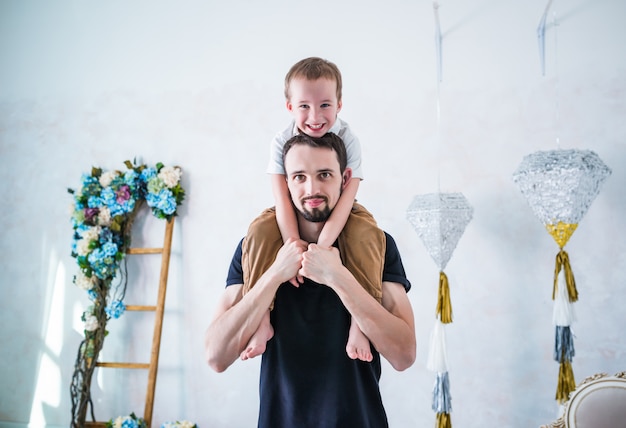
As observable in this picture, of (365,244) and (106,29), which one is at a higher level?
(106,29)

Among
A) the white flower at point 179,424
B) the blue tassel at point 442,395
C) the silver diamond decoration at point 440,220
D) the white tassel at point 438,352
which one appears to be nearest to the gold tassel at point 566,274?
the silver diamond decoration at point 440,220

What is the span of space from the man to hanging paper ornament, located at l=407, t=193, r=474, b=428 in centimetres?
153

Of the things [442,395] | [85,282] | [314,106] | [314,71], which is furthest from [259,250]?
[85,282]

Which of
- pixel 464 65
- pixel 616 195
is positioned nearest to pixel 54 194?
pixel 464 65

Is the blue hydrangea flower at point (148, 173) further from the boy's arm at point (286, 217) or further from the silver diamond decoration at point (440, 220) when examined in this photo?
the boy's arm at point (286, 217)

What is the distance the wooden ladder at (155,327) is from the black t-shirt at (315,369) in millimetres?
2504

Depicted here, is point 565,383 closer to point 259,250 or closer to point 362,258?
point 362,258

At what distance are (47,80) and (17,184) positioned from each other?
3.04ft

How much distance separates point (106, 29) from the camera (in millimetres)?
4750

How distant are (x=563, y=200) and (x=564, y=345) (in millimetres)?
847

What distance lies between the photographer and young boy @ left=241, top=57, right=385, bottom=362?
5.84ft

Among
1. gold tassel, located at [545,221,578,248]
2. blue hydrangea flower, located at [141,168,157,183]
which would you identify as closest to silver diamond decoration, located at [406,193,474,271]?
gold tassel, located at [545,221,578,248]

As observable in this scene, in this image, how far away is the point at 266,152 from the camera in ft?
13.8

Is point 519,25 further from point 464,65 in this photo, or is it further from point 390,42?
point 390,42
